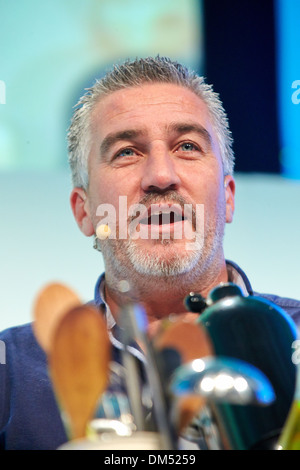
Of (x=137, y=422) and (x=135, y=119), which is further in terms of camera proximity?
(x=135, y=119)

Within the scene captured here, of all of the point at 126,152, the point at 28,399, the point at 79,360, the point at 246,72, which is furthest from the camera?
the point at 246,72

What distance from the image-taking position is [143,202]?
33.9 inches

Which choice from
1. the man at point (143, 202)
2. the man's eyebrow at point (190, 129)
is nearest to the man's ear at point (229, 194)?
the man at point (143, 202)

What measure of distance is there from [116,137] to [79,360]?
0.62 m

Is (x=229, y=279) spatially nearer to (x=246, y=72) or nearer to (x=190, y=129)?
(x=190, y=129)

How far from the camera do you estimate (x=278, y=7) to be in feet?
3.48

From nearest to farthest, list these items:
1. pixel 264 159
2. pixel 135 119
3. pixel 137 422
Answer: pixel 137 422 → pixel 135 119 → pixel 264 159

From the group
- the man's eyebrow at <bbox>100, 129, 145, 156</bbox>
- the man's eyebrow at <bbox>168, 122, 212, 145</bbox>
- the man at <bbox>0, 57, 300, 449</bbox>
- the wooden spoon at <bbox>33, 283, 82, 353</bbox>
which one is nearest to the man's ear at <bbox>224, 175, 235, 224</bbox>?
the man at <bbox>0, 57, 300, 449</bbox>

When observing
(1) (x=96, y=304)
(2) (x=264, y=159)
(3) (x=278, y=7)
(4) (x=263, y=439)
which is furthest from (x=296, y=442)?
(3) (x=278, y=7)

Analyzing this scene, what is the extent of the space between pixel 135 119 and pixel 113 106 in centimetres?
8

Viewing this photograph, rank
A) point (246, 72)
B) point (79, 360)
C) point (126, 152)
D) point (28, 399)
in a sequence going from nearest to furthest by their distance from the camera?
1. point (79, 360)
2. point (28, 399)
3. point (126, 152)
4. point (246, 72)

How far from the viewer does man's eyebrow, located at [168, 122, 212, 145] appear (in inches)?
36.3

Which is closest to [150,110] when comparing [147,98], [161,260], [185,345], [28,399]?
[147,98]

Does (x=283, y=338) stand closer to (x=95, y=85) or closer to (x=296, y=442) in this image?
(x=296, y=442)
